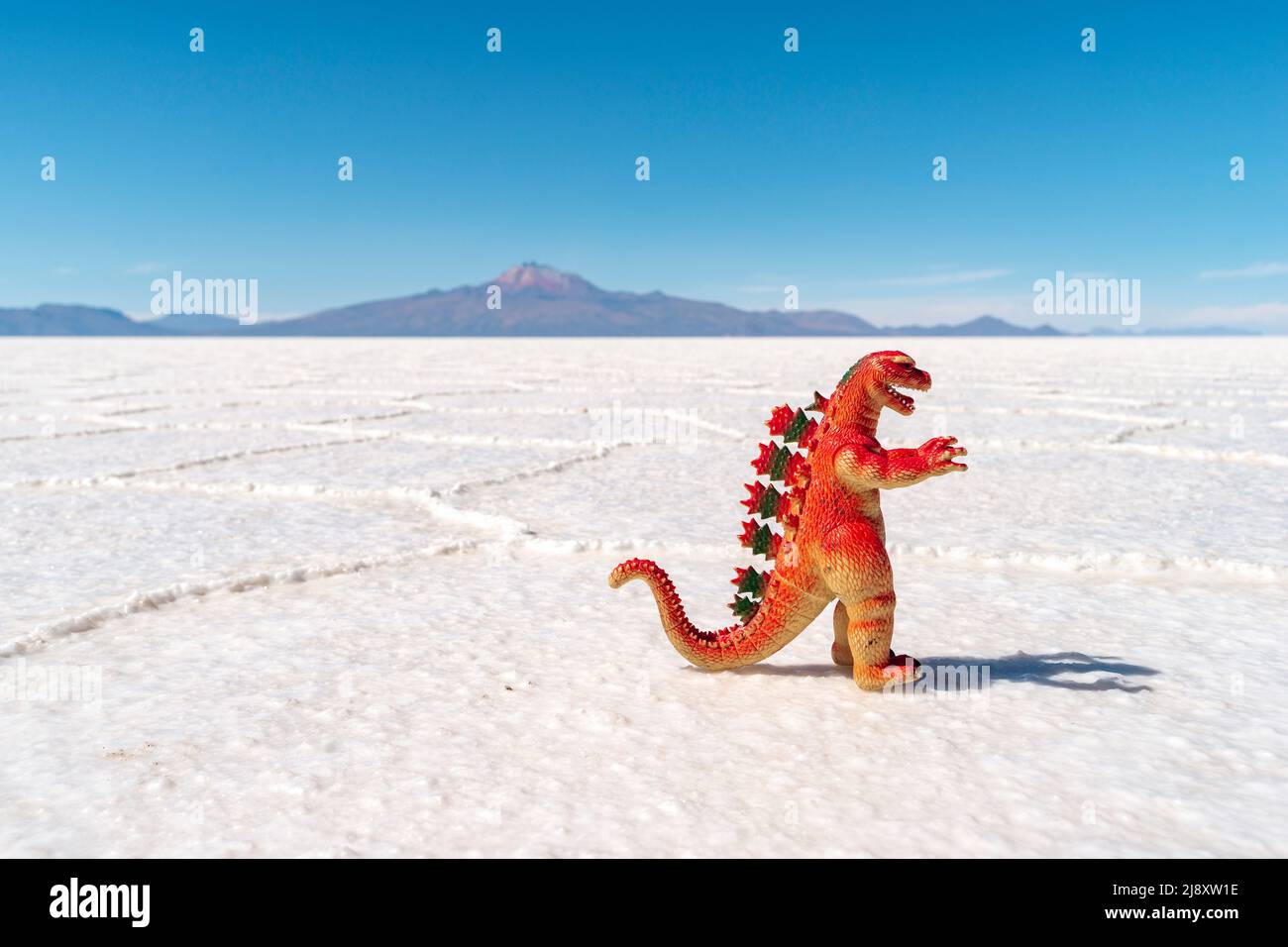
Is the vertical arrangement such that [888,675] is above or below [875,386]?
below

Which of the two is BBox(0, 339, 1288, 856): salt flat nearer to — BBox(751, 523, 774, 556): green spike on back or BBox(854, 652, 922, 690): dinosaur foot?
BBox(854, 652, 922, 690): dinosaur foot

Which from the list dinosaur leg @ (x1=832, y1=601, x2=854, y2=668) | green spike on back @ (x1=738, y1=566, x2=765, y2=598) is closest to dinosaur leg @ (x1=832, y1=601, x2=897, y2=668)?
dinosaur leg @ (x1=832, y1=601, x2=854, y2=668)

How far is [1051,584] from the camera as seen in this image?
9.30 ft

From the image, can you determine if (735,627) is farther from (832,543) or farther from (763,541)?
(832,543)

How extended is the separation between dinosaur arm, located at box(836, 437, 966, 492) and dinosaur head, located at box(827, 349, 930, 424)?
9 cm

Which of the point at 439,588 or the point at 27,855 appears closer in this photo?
the point at 27,855

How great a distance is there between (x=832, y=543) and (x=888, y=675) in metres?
0.28

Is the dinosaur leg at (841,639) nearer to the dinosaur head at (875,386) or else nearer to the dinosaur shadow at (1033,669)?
the dinosaur shadow at (1033,669)

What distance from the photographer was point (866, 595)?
1909mm

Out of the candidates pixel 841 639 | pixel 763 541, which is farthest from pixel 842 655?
pixel 763 541
